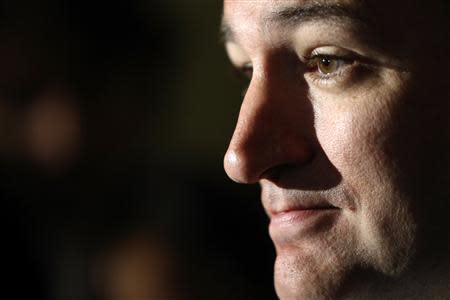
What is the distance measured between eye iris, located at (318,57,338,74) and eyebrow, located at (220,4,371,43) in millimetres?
60

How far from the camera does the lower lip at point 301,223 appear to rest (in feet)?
3.47

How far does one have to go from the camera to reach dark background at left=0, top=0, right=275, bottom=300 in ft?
9.40

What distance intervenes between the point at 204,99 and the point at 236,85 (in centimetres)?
21

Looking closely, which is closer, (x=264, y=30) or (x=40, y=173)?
(x=264, y=30)

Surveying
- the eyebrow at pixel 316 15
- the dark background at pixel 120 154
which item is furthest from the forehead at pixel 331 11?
the dark background at pixel 120 154

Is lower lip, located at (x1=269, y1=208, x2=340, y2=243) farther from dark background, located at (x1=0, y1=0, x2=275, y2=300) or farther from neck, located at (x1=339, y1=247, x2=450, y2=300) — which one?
dark background, located at (x1=0, y1=0, x2=275, y2=300)

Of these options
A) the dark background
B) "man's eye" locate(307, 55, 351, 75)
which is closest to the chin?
"man's eye" locate(307, 55, 351, 75)

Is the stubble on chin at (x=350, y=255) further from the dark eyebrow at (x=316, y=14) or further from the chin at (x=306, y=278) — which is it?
the dark eyebrow at (x=316, y=14)

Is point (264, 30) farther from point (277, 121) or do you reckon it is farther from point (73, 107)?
point (73, 107)

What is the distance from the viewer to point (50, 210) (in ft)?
10.2

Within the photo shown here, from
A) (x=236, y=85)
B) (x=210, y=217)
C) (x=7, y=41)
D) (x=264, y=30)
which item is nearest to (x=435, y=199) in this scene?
(x=264, y=30)

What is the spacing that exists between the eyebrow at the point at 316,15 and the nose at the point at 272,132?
3.3 inches

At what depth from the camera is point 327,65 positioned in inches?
41.6

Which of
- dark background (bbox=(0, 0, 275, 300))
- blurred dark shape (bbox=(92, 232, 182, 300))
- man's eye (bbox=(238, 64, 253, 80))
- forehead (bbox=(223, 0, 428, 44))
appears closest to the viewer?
forehead (bbox=(223, 0, 428, 44))
